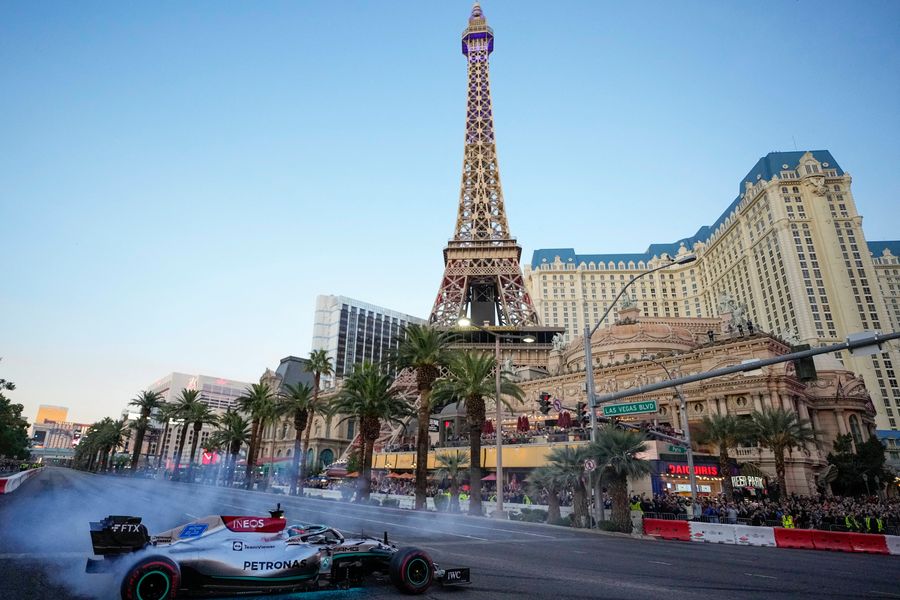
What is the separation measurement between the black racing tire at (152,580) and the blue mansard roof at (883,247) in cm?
18702

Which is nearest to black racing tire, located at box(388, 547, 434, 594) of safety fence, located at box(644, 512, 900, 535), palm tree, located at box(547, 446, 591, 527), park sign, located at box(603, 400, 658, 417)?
park sign, located at box(603, 400, 658, 417)

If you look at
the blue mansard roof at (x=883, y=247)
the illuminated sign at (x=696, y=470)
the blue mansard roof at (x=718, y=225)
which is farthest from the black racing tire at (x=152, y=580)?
the blue mansard roof at (x=883, y=247)

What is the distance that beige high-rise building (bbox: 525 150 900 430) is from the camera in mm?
103438

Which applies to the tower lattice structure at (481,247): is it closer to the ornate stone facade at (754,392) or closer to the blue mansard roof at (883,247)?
the ornate stone facade at (754,392)

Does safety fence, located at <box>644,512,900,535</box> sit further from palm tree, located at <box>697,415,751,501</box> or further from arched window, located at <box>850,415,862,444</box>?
arched window, located at <box>850,415,862,444</box>

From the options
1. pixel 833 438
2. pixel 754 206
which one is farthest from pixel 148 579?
pixel 754 206

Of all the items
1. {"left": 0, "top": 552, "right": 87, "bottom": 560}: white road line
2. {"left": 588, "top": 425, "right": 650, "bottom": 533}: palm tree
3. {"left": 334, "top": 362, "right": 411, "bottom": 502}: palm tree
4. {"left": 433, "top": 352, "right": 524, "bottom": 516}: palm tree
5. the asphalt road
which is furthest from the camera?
{"left": 334, "top": 362, "right": 411, "bottom": 502}: palm tree

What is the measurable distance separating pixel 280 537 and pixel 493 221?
265 feet

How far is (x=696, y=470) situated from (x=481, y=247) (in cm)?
5136

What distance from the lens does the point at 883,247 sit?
5832 inches

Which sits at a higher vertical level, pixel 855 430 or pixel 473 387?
pixel 473 387

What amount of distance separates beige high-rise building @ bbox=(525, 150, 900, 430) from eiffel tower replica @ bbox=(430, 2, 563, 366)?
34346 mm

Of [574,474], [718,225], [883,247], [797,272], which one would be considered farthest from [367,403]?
[883,247]

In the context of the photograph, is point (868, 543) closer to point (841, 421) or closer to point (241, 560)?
point (241, 560)
